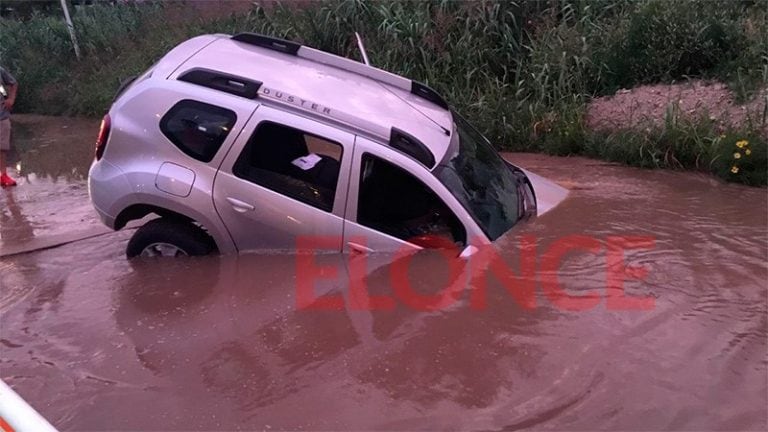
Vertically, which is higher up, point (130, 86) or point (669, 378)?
point (130, 86)

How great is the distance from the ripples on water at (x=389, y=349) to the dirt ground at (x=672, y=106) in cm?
299

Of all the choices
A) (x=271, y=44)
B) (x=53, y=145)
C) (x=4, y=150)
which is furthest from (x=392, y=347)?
(x=53, y=145)

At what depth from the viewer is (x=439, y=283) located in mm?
4406

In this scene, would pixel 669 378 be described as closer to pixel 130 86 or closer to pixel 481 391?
pixel 481 391

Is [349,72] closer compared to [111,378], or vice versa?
[111,378]

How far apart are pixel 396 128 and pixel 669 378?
209 cm

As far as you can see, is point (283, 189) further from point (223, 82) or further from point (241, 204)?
point (223, 82)

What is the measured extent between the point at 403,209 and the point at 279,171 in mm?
825

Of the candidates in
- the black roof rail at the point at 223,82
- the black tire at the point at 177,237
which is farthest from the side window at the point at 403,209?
the black tire at the point at 177,237

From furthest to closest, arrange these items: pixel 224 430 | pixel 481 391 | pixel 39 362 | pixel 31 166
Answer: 1. pixel 31 166
2. pixel 39 362
3. pixel 481 391
4. pixel 224 430

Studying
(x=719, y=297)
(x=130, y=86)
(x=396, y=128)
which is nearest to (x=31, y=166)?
(x=130, y=86)
